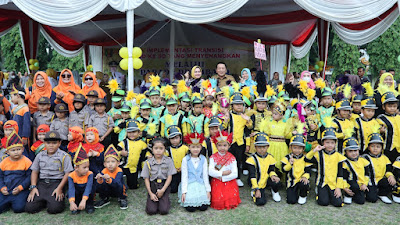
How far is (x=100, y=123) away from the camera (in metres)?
5.09

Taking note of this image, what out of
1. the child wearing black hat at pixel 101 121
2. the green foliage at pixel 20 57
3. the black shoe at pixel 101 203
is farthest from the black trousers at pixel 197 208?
the green foliage at pixel 20 57

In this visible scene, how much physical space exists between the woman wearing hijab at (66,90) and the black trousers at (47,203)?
1808 mm

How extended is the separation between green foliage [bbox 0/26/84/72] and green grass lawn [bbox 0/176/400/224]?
18558 mm

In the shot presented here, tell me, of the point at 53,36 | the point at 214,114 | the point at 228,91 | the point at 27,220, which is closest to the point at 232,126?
the point at 214,114

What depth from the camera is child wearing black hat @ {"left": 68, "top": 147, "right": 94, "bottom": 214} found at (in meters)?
3.85

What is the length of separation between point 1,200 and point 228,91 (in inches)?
155

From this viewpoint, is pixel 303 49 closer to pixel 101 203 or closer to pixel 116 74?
pixel 116 74

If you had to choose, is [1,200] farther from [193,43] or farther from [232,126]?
[193,43]

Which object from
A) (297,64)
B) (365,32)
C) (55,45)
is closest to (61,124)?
(365,32)

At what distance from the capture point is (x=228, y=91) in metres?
5.75

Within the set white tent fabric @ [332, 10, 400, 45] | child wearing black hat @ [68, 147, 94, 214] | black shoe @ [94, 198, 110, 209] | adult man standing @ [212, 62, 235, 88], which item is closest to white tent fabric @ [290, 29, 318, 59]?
white tent fabric @ [332, 10, 400, 45]

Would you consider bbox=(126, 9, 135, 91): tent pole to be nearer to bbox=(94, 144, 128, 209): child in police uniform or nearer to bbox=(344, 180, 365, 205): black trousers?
bbox=(94, 144, 128, 209): child in police uniform

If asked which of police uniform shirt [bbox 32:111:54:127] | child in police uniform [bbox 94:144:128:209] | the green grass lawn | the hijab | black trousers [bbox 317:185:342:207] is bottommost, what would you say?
the green grass lawn

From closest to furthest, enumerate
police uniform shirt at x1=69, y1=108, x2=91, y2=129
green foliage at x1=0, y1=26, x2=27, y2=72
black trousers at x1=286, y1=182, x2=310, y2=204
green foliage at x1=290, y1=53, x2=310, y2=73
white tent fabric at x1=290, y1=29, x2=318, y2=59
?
1. black trousers at x1=286, y1=182, x2=310, y2=204
2. police uniform shirt at x1=69, y1=108, x2=91, y2=129
3. white tent fabric at x1=290, y1=29, x2=318, y2=59
4. green foliage at x1=290, y1=53, x2=310, y2=73
5. green foliage at x1=0, y1=26, x2=27, y2=72
